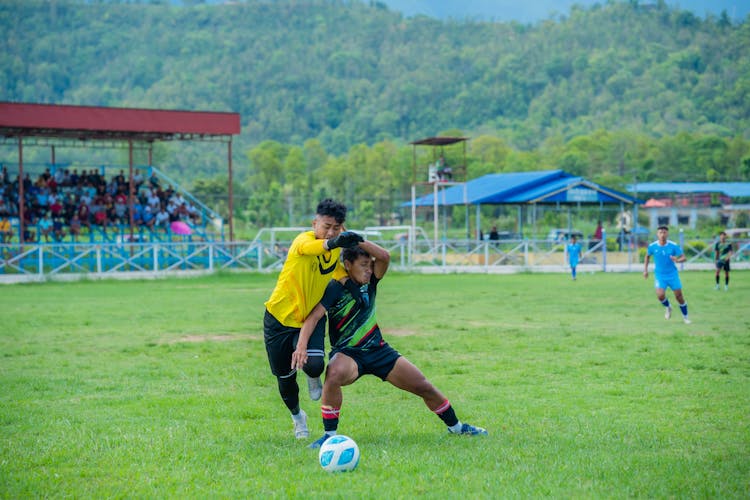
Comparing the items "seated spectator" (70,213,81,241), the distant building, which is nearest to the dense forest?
the distant building

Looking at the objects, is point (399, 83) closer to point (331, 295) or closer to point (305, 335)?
point (331, 295)

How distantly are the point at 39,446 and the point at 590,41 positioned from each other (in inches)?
7142

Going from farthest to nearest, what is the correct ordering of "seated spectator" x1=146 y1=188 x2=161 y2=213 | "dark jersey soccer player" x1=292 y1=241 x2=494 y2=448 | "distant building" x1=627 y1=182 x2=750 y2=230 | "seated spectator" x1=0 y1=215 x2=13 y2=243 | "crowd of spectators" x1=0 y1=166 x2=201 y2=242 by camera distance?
1. "distant building" x1=627 y1=182 x2=750 y2=230
2. "seated spectator" x1=146 y1=188 x2=161 y2=213
3. "crowd of spectators" x1=0 y1=166 x2=201 y2=242
4. "seated spectator" x1=0 y1=215 x2=13 y2=243
5. "dark jersey soccer player" x1=292 y1=241 x2=494 y2=448

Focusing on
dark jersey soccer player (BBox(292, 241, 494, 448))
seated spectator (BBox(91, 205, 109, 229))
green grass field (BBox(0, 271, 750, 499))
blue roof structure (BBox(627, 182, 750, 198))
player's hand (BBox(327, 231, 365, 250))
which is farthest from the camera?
blue roof structure (BBox(627, 182, 750, 198))

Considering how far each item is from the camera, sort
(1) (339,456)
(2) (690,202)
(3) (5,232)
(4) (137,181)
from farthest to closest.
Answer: (2) (690,202) < (4) (137,181) < (3) (5,232) < (1) (339,456)

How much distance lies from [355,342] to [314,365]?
15.3 inches

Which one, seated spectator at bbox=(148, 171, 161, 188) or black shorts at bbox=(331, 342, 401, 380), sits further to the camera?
seated spectator at bbox=(148, 171, 161, 188)

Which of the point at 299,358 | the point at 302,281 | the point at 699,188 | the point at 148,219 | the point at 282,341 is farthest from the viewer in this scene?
the point at 699,188

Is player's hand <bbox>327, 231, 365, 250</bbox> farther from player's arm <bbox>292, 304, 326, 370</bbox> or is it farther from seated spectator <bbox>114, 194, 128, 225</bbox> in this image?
seated spectator <bbox>114, 194, 128, 225</bbox>

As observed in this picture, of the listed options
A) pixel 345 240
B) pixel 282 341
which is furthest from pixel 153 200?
pixel 345 240

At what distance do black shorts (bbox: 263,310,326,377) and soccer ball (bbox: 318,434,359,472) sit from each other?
1.08 m

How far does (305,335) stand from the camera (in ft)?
24.9

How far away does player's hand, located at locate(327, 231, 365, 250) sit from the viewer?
697cm

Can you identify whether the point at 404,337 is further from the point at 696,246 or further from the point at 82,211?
the point at 696,246
